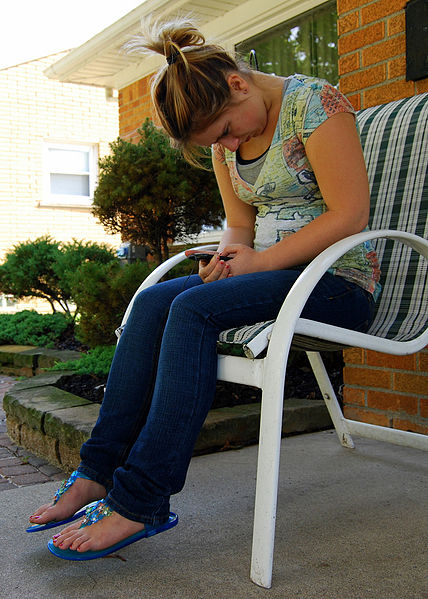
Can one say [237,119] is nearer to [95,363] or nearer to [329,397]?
[329,397]

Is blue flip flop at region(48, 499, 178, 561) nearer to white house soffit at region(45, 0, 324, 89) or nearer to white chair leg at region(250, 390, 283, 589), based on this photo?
white chair leg at region(250, 390, 283, 589)

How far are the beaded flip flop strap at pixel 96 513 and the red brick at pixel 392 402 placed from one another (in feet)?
4.45

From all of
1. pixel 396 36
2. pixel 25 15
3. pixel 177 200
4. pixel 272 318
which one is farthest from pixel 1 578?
pixel 25 15

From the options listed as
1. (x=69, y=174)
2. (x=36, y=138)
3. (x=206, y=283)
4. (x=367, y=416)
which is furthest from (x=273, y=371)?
(x=36, y=138)

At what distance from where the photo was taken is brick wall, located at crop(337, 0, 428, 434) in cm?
233

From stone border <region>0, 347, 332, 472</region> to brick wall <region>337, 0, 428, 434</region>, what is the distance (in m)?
0.20

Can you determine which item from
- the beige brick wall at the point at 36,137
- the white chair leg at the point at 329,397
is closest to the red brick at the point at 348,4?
the white chair leg at the point at 329,397

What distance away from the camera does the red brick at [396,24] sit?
2.32 meters

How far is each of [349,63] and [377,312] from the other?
1.15 metres

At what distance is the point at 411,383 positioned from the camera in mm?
2355

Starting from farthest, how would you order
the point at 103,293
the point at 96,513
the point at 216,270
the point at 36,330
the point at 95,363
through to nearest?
the point at 36,330 < the point at 95,363 < the point at 103,293 < the point at 216,270 < the point at 96,513

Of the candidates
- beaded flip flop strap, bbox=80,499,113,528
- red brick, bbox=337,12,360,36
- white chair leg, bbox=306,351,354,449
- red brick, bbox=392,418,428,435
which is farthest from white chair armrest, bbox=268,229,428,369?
red brick, bbox=337,12,360,36

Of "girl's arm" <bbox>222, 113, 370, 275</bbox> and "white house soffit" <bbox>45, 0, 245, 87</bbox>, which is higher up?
"white house soffit" <bbox>45, 0, 245, 87</bbox>

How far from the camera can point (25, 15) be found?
11.5 metres
